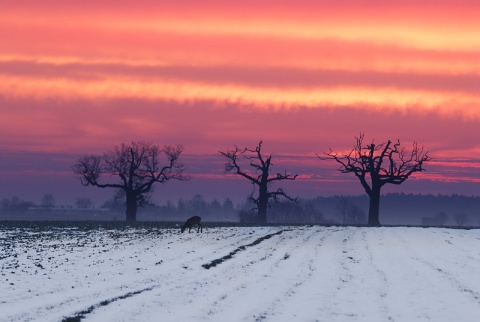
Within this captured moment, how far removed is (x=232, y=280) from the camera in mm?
25562

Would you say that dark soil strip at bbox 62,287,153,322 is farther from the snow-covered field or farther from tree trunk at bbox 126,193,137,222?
tree trunk at bbox 126,193,137,222

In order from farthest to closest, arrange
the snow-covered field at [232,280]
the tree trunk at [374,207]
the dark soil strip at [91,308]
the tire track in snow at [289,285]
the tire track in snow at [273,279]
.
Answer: the tree trunk at [374,207], the tire track in snow at [273,279], the snow-covered field at [232,280], the tire track in snow at [289,285], the dark soil strip at [91,308]

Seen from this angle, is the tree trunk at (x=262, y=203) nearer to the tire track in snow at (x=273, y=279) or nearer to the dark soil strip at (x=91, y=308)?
the tire track in snow at (x=273, y=279)

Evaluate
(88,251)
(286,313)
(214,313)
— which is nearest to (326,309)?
(286,313)

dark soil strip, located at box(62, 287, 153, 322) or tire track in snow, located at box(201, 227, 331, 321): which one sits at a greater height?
tire track in snow, located at box(201, 227, 331, 321)

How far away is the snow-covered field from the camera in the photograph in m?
19.0

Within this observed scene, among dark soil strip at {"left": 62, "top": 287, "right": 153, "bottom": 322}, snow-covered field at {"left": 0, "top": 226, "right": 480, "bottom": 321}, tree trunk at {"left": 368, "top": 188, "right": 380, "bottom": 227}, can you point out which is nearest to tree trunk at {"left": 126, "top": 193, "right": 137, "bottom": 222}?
tree trunk at {"left": 368, "top": 188, "right": 380, "bottom": 227}

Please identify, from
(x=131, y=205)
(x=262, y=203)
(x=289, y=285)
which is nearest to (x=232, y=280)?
(x=289, y=285)

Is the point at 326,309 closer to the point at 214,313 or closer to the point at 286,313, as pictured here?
the point at 286,313

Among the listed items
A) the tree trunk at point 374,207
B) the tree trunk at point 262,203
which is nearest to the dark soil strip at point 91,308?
the tree trunk at point 374,207

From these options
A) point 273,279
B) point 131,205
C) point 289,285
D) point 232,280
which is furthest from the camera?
point 131,205

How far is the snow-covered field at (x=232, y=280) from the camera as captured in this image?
19.0 m

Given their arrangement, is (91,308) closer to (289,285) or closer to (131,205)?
(289,285)

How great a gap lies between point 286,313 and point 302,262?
13.5 meters
